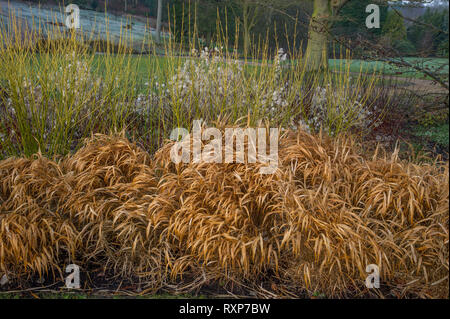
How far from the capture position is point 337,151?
8.99 feet

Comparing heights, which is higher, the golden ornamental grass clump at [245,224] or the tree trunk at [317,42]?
the tree trunk at [317,42]

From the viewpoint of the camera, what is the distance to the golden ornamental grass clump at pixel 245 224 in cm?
232

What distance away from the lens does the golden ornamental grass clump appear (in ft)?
7.62

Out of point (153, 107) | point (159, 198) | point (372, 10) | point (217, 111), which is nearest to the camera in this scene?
point (159, 198)

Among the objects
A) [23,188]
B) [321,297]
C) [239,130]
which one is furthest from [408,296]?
[23,188]

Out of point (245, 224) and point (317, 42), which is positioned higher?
point (317, 42)

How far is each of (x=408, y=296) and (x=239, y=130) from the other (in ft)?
5.49

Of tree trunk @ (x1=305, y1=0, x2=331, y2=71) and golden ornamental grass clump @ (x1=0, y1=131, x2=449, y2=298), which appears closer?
golden ornamental grass clump @ (x1=0, y1=131, x2=449, y2=298)

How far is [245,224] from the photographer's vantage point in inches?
98.3

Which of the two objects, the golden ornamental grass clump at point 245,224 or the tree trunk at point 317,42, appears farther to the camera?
the tree trunk at point 317,42

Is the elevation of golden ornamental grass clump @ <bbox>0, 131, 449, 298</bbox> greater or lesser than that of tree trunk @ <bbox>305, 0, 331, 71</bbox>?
lesser

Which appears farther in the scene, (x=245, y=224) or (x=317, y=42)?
(x=317, y=42)
